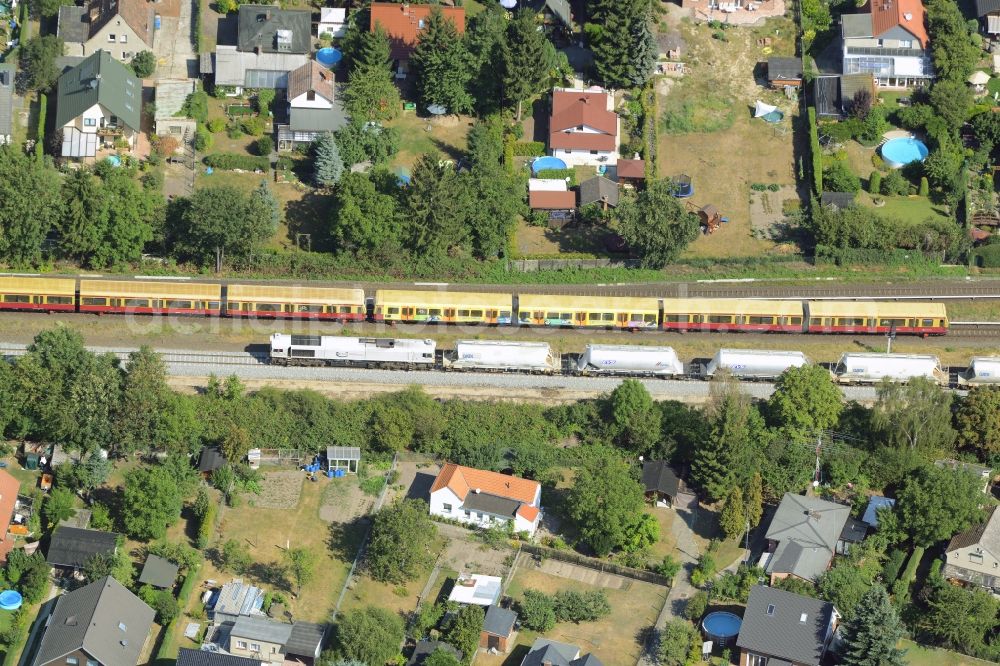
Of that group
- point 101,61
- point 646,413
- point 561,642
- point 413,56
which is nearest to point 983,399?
point 646,413

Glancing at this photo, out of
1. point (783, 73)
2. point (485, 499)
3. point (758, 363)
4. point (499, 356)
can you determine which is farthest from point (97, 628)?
point (783, 73)

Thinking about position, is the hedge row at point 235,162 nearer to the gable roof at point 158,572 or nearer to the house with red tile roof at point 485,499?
the house with red tile roof at point 485,499

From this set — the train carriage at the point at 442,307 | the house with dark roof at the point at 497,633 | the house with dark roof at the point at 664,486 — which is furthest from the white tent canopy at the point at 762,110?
the house with dark roof at the point at 497,633

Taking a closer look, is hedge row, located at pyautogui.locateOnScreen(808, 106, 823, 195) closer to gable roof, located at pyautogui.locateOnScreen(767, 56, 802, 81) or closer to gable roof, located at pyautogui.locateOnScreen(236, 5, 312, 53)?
gable roof, located at pyautogui.locateOnScreen(767, 56, 802, 81)

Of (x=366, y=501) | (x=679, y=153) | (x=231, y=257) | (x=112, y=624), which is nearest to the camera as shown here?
(x=112, y=624)

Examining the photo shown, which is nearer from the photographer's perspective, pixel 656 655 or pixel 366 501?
pixel 656 655

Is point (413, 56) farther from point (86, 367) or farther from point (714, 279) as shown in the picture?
point (86, 367)

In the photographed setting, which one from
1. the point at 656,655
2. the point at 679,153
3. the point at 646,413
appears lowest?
the point at 656,655
